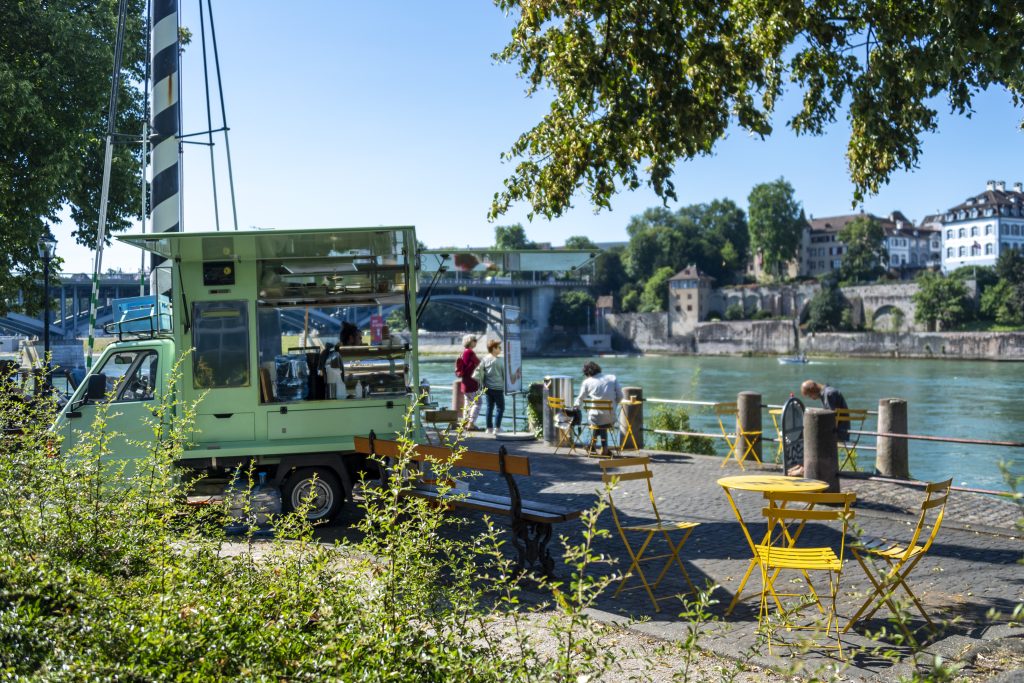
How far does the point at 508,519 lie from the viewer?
8.69 meters

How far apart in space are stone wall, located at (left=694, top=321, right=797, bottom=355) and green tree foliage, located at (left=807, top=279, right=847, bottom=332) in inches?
88.4

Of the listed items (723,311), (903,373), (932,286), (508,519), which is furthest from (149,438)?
(723,311)

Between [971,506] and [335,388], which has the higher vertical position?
[335,388]

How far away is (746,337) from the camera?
10175 centimetres

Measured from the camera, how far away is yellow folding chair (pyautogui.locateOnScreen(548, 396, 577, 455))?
13734 millimetres

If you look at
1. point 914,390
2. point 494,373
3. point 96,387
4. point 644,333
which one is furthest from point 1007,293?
point 96,387

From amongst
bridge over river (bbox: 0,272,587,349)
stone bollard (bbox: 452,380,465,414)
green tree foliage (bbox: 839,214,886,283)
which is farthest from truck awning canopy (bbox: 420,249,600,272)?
green tree foliage (bbox: 839,214,886,283)

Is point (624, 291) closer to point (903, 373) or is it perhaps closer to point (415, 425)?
point (903, 373)

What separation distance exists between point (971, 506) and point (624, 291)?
113 meters

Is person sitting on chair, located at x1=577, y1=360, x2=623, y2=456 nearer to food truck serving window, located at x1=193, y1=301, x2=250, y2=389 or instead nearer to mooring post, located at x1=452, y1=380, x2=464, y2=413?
mooring post, located at x1=452, y1=380, x2=464, y2=413

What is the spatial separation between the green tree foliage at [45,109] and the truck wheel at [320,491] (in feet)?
30.9

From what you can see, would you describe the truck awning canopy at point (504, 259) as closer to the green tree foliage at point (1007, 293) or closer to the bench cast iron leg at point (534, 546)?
the bench cast iron leg at point (534, 546)

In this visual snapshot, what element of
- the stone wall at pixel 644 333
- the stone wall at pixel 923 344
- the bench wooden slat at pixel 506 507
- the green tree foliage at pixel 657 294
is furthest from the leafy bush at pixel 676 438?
the green tree foliage at pixel 657 294

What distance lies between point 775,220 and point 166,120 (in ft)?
333
